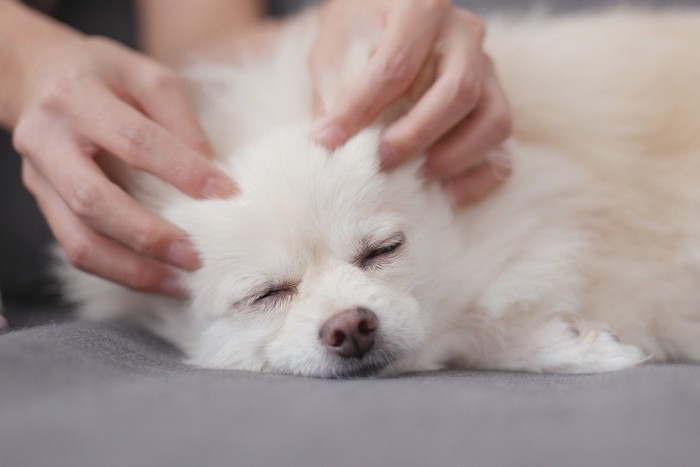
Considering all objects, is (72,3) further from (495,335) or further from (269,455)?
(269,455)

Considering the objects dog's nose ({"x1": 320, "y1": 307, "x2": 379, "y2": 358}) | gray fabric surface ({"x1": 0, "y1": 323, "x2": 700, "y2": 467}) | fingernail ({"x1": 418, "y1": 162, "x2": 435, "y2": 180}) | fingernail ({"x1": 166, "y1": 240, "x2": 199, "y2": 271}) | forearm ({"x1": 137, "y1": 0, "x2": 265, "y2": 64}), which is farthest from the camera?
forearm ({"x1": 137, "y1": 0, "x2": 265, "y2": 64})

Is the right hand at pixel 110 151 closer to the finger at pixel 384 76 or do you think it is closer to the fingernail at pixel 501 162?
the finger at pixel 384 76

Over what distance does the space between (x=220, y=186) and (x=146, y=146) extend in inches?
5.0

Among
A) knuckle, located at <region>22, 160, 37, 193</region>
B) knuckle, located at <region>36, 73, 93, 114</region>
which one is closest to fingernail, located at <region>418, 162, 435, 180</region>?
knuckle, located at <region>36, 73, 93, 114</region>

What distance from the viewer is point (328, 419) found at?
69 cm

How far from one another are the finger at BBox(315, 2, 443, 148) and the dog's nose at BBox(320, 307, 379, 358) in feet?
0.92

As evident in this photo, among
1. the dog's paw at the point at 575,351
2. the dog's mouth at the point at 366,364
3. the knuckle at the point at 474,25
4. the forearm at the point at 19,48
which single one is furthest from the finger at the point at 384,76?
the forearm at the point at 19,48

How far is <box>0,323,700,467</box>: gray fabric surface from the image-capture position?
0.63m

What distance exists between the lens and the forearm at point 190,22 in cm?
185

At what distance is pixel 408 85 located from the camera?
1.11 meters

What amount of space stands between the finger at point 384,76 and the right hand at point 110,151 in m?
0.19

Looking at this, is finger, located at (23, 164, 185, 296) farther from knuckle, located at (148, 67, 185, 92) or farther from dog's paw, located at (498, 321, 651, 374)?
dog's paw, located at (498, 321, 651, 374)

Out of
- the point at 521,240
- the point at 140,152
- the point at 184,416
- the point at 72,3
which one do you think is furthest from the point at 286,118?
the point at 72,3

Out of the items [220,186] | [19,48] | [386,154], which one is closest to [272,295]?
[220,186]
